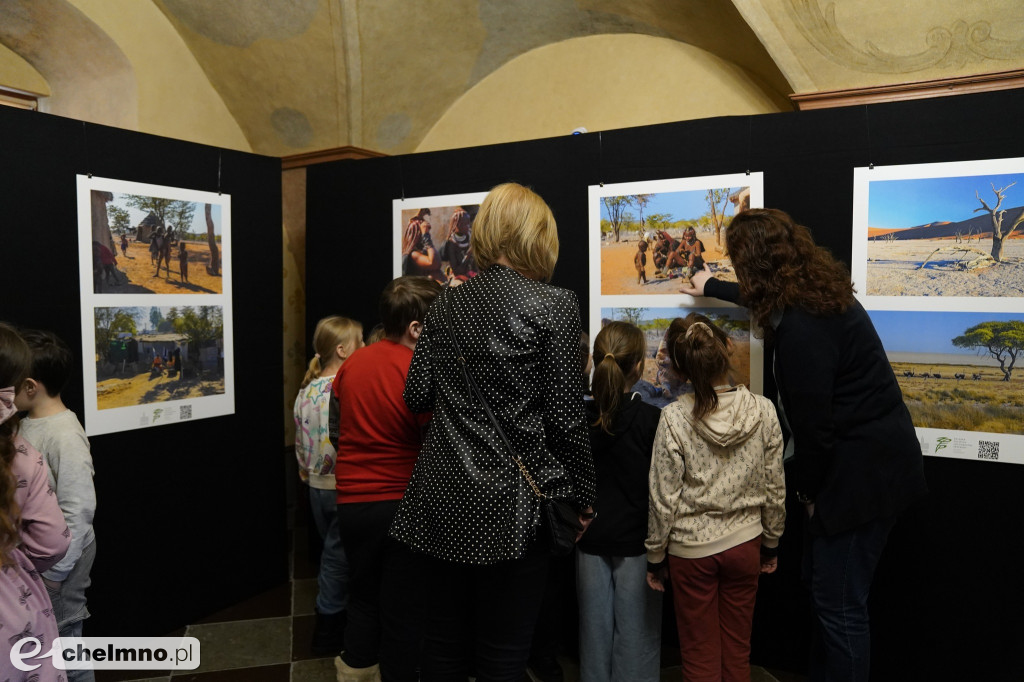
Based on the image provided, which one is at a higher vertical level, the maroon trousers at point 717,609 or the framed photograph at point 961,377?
the framed photograph at point 961,377

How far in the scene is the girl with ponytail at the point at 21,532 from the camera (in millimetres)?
2035

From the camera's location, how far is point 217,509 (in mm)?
4465

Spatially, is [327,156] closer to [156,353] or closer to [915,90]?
[156,353]

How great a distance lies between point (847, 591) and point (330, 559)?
2435 mm

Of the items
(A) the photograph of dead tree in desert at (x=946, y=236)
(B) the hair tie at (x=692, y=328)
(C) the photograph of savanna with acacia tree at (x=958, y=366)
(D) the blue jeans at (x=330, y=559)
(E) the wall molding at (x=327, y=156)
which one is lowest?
(D) the blue jeans at (x=330, y=559)

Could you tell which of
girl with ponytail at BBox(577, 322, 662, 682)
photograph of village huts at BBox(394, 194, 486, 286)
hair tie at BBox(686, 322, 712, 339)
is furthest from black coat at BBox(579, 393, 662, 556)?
photograph of village huts at BBox(394, 194, 486, 286)

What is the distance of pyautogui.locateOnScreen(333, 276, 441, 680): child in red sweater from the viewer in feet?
8.54

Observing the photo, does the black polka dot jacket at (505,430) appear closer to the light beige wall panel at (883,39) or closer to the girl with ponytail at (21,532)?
the girl with ponytail at (21,532)

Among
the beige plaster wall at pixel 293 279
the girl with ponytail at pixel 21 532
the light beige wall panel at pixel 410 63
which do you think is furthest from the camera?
the beige plaster wall at pixel 293 279

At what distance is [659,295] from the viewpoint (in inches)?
147

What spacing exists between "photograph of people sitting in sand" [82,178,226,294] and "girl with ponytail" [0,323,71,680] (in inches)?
68.1

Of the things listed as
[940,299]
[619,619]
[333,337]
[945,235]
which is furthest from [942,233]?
[333,337]

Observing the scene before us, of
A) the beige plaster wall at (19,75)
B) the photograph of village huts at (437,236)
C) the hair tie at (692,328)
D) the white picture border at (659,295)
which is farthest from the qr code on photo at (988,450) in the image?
the beige plaster wall at (19,75)

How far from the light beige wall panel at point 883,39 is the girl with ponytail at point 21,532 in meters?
4.32
